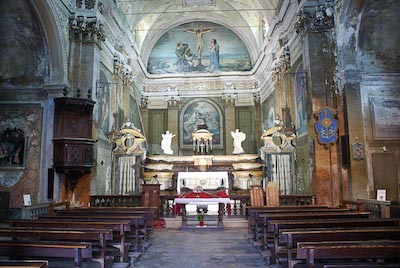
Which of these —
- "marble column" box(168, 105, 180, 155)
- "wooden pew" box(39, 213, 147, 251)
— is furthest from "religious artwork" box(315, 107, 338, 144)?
"marble column" box(168, 105, 180, 155)

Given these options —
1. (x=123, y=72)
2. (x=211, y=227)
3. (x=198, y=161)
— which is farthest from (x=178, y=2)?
(x=211, y=227)

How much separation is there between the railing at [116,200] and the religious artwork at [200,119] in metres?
11.3

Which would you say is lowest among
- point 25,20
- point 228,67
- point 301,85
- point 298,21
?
point 301,85

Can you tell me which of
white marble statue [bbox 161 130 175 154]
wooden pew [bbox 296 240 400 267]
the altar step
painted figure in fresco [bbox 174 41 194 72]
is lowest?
the altar step

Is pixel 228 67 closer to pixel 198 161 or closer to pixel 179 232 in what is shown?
pixel 198 161

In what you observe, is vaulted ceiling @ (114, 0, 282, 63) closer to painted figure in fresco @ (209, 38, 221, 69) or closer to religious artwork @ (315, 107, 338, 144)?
painted figure in fresco @ (209, 38, 221, 69)

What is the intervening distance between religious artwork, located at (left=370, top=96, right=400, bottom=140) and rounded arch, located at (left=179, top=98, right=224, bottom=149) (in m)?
12.1

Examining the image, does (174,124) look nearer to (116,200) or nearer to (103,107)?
(103,107)

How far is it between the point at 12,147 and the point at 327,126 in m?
9.18

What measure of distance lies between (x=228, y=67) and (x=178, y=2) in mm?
4976

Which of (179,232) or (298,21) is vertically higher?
(298,21)

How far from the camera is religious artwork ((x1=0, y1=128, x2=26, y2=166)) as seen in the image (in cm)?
1050

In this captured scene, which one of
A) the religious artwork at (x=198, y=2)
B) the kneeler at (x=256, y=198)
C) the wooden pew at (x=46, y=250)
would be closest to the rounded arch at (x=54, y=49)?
the kneeler at (x=256, y=198)

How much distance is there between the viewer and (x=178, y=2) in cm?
2067
